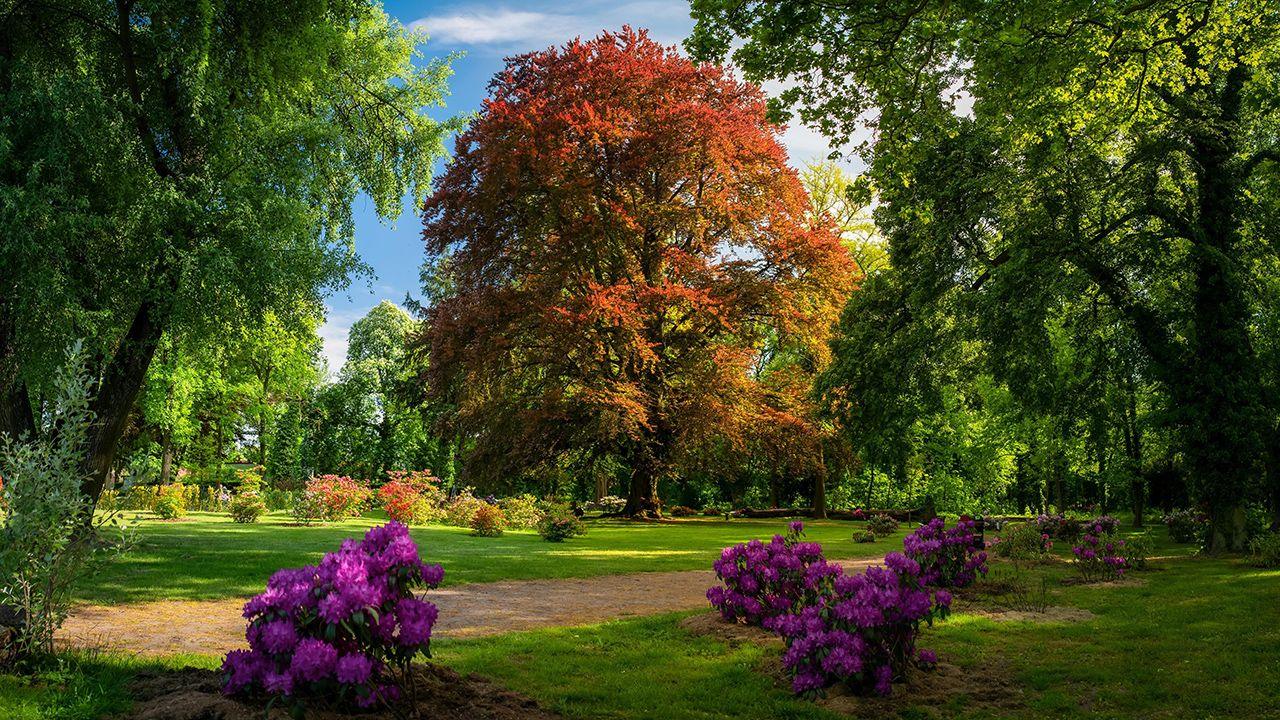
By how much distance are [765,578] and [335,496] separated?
56.1 feet

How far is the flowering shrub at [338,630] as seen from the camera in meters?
3.78

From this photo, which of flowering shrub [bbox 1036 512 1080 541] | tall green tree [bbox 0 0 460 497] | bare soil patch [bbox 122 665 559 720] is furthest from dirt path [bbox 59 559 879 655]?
flowering shrub [bbox 1036 512 1080 541]

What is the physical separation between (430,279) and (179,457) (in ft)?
56.4

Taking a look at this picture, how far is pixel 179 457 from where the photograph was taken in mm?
41469

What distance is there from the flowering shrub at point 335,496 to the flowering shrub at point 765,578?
52.7 ft

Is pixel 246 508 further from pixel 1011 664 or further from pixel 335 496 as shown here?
pixel 1011 664

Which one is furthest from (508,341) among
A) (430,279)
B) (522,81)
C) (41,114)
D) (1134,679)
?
(430,279)

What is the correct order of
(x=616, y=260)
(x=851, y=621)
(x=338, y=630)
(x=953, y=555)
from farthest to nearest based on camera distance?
1. (x=616, y=260)
2. (x=953, y=555)
3. (x=851, y=621)
4. (x=338, y=630)

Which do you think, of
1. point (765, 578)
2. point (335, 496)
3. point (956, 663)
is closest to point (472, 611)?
point (765, 578)

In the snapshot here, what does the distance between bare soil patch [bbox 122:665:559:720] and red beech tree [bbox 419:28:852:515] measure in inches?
609

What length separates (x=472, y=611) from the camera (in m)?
8.56

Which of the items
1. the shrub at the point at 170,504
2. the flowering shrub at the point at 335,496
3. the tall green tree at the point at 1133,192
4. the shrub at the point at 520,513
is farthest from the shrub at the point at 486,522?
the tall green tree at the point at 1133,192

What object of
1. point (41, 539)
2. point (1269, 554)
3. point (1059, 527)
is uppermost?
point (41, 539)

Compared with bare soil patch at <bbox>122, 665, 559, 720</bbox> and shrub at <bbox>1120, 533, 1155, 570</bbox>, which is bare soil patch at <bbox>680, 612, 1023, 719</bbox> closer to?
bare soil patch at <bbox>122, 665, 559, 720</bbox>
